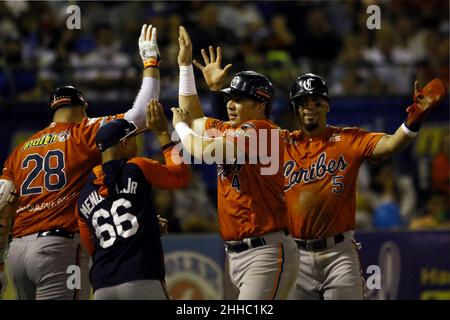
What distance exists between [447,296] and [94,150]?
5603mm

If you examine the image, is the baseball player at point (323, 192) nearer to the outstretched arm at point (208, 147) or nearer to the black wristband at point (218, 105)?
the black wristband at point (218, 105)

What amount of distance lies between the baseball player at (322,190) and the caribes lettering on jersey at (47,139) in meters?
1.35

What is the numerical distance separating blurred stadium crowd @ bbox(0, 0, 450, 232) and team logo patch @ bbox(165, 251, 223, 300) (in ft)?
2.33

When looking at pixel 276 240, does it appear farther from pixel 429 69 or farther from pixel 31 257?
pixel 429 69

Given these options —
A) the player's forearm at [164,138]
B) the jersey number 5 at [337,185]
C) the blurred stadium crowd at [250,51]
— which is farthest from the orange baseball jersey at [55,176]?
the blurred stadium crowd at [250,51]

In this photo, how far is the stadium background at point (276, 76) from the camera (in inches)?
476

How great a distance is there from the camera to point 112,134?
7277 millimetres

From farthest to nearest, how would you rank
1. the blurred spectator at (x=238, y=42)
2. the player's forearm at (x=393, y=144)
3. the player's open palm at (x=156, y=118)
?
the blurred spectator at (x=238, y=42), the player's forearm at (x=393, y=144), the player's open palm at (x=156, y=118)

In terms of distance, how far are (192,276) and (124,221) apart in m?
4.84

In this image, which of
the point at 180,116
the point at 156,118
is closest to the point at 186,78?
the point at 180,116

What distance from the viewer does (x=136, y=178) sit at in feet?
23.2
